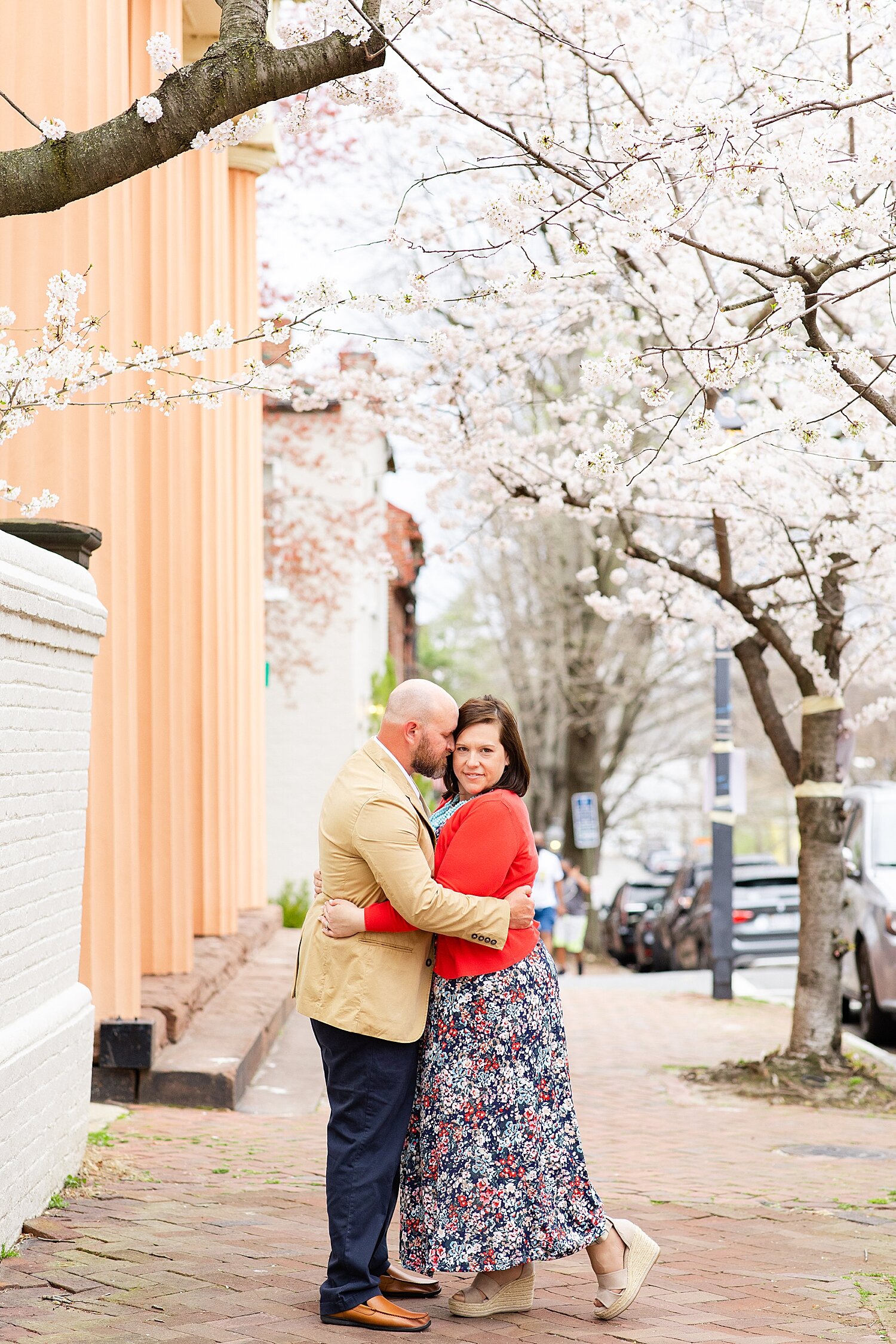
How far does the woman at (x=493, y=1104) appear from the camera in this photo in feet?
14.4

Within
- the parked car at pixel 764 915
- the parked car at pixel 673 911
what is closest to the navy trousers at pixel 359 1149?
the parked car at pixel 764 915

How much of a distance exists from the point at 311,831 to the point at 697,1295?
18.9 m

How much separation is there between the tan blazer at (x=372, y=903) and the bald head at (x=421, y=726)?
55 millimetres

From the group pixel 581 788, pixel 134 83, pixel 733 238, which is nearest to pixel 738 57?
pixel 733 238

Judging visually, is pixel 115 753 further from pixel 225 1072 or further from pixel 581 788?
pixel 581 788

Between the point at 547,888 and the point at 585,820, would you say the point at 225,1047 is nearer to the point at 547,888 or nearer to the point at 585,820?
the point at 547,888

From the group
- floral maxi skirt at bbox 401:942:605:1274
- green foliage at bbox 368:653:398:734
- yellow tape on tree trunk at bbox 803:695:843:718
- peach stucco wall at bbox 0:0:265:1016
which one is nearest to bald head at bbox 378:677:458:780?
floral maxi skirt at bbox 401:942:605:1274

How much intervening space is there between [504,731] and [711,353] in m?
2.35

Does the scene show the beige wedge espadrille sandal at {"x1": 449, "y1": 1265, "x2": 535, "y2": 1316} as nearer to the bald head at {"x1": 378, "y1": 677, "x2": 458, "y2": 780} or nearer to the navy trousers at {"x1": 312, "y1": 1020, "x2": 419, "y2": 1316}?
the navy trousers at {"x1": 312, "y1": 1020, "x2": 419, "y2": 1316}

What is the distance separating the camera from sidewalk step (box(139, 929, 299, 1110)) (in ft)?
25.6

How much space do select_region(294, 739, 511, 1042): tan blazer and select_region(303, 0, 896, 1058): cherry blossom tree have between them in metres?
1.89

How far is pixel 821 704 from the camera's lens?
1000cm

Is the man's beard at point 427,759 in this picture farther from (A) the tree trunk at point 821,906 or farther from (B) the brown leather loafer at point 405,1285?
(A) the tree trunk at point 821,906

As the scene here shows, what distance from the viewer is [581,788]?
2833 cm
